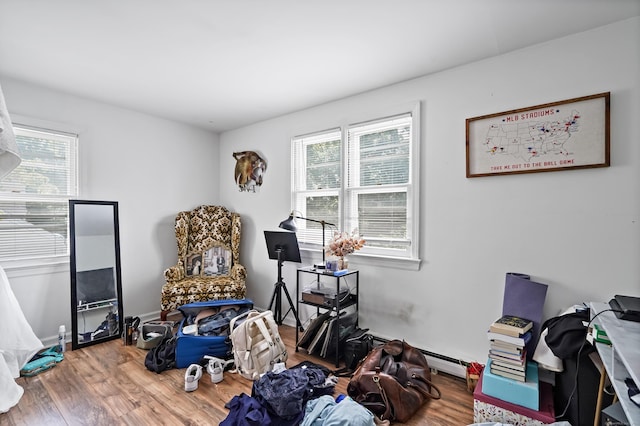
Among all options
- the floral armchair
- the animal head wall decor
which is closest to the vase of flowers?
the floral armchair

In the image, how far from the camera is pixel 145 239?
→ 3762 mm

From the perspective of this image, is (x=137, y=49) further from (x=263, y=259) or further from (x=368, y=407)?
(x=368, y=407)

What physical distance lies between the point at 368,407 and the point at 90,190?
11.5 ft

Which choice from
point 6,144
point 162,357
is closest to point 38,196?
point 6,144

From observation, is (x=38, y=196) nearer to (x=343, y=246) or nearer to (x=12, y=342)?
(x=12, y=342)

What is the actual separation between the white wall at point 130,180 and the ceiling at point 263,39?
29 centimetres

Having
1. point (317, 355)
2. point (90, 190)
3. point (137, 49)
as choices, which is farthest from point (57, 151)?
point (317, 355)

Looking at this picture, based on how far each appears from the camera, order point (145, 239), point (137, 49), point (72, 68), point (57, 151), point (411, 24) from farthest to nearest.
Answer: point (145, 239), point (57, 151), point (72, 68), point (137, 49), point (411, 24)

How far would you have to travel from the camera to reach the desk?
106 cm

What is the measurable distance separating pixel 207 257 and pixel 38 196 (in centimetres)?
181

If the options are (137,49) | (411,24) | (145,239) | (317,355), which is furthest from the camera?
(145,239)

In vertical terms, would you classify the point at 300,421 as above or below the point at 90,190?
below

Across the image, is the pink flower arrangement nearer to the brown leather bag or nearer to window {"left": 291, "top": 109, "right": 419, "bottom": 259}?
window {"left": 291, "top": 109, "right": 419, "bottom": 259}

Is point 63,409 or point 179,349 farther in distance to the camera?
point 179,349
